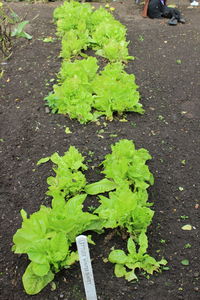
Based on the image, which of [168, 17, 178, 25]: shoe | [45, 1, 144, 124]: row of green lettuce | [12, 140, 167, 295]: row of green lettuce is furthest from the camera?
[168, 17, 178, 25]: shoe

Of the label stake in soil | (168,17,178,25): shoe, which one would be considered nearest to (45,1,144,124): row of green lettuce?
(168,17,178,25): shoe

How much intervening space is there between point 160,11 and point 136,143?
4648 millimetres

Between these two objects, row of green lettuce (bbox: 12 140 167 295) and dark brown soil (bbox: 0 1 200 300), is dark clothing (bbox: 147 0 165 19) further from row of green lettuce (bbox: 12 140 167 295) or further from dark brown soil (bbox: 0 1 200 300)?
row of green lettuce (bbox: 12 140 167 295)

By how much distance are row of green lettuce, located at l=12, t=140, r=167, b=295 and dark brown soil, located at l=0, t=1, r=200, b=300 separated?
0.11 meters

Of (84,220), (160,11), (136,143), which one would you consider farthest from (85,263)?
(160,11)

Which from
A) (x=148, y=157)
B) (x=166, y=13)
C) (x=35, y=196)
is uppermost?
(x=166, y=13)

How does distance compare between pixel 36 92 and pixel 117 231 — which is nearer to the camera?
pixel 117 231

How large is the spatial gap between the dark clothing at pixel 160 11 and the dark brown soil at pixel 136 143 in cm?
71

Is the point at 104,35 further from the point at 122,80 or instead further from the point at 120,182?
the point at 120,182

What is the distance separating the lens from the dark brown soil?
8.71 ft

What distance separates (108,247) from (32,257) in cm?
61

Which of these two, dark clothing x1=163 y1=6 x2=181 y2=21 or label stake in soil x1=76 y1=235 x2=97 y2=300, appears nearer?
label stake in soil x1=76 y1=235 x2=97 y2=300

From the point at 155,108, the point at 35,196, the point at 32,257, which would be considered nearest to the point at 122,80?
the point at 155,108

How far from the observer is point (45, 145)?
397 centimetres
